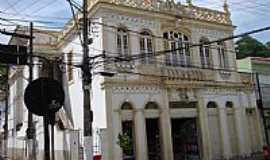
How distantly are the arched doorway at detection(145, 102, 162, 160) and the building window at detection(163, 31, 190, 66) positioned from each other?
9.81ft

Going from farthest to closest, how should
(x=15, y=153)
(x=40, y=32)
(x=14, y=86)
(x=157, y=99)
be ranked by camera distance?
(x=14, y=86), (x=15, y=153), (x=40, y=32), (x=157, y=99)

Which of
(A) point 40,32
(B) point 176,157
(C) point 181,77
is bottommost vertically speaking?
(B) point 176,157

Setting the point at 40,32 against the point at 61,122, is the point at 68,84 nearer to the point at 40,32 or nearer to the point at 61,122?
the point at 61,122

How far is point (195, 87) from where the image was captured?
21172 mm

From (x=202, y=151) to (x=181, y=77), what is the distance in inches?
181

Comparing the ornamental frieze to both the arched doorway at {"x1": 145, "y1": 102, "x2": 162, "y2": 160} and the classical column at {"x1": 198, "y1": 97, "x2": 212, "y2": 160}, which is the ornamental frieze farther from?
the classical column at {"x1": 198, "y1": 97, "x2": 212, "y2": 160}

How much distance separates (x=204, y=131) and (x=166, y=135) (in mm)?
2920

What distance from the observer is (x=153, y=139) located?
2114cm

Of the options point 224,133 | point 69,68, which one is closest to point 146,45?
point 69,68

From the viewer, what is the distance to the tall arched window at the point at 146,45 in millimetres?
19867

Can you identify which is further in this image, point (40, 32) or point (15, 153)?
point (15, 153)

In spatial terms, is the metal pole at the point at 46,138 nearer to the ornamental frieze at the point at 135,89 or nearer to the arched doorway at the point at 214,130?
the ornamental frieze at the point at 135,89

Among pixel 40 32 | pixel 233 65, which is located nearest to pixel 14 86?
pixel 40 32

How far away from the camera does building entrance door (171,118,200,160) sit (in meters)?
21.4
